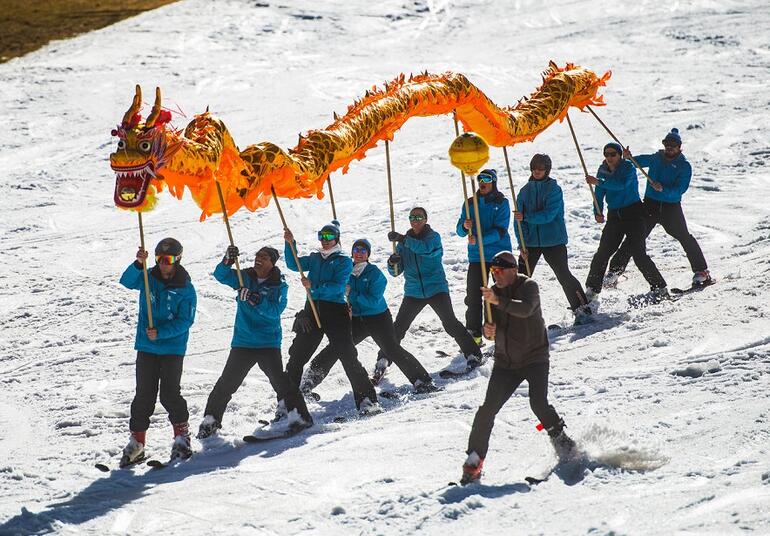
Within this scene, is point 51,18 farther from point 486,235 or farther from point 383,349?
point 383,349

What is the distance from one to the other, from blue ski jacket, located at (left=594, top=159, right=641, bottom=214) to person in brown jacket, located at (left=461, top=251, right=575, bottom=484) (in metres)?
4.56

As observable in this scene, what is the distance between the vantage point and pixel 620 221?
11.3m

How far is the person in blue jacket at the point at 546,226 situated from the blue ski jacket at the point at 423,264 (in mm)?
1236

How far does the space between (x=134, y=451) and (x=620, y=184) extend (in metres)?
5.96

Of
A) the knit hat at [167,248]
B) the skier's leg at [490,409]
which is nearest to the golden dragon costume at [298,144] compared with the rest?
the knit hat at [167,248]

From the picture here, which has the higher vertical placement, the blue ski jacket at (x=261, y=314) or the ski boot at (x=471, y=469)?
the blue ski jacket at (x=261, y=314)

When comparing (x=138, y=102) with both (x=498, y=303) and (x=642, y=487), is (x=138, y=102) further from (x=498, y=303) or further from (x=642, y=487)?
(x=642, y=487)

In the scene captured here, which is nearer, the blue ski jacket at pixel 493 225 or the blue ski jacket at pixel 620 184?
the blue ski jacket at pixel 493 225

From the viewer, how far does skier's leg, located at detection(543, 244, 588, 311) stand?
1073 centimetres

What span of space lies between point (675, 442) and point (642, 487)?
0.81m

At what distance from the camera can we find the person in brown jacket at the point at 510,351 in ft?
22.8

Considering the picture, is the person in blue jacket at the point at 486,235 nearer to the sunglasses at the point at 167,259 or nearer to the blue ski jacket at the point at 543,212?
the blue ski jacket at the point at 543,212

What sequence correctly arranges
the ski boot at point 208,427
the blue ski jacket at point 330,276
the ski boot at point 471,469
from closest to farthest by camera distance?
the ski boot at point 471,469
the ski boot at point 208,427
the blue ski jacket at point 330,276

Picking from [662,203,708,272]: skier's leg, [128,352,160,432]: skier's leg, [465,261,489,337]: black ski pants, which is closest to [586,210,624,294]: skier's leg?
[662,203,708,272]: skier's leg
